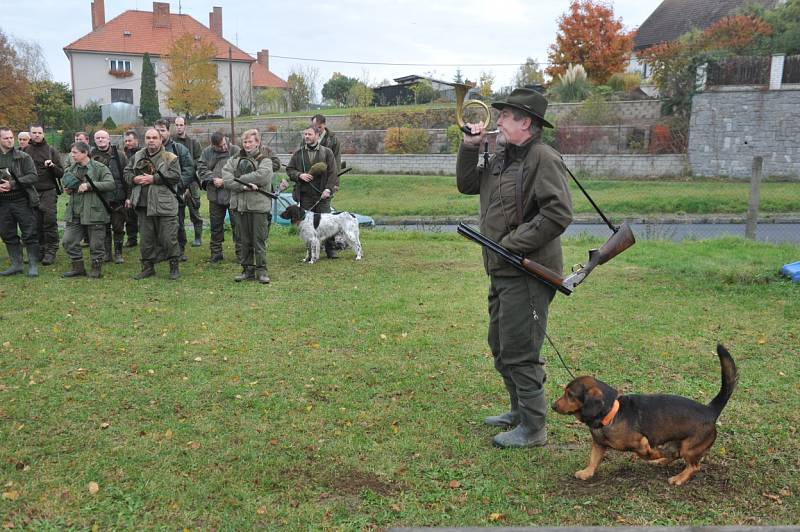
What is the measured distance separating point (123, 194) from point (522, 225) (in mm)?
8718

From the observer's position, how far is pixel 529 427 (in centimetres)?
491

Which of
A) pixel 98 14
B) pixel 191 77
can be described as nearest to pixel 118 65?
pixel 98 14

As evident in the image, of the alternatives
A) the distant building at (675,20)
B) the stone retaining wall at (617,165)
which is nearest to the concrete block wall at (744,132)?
the stone retaining wall at (617,165)

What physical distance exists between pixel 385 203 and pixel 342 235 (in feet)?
44.0

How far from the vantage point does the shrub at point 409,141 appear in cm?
3566

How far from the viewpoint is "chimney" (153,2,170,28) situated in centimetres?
6531

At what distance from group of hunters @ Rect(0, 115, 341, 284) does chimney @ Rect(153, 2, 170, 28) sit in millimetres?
60364

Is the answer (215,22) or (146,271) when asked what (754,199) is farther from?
(215,22)

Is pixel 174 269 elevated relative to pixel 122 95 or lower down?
lower down

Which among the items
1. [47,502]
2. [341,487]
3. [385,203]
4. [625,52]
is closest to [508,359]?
[341,487]

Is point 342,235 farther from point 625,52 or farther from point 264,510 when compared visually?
point 625,52

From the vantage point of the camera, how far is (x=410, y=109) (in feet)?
131

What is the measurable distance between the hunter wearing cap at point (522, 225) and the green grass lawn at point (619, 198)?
17425mm

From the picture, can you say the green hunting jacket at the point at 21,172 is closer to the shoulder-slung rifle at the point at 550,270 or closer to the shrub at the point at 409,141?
the shoulder-slung rifle at the point at 550,270
